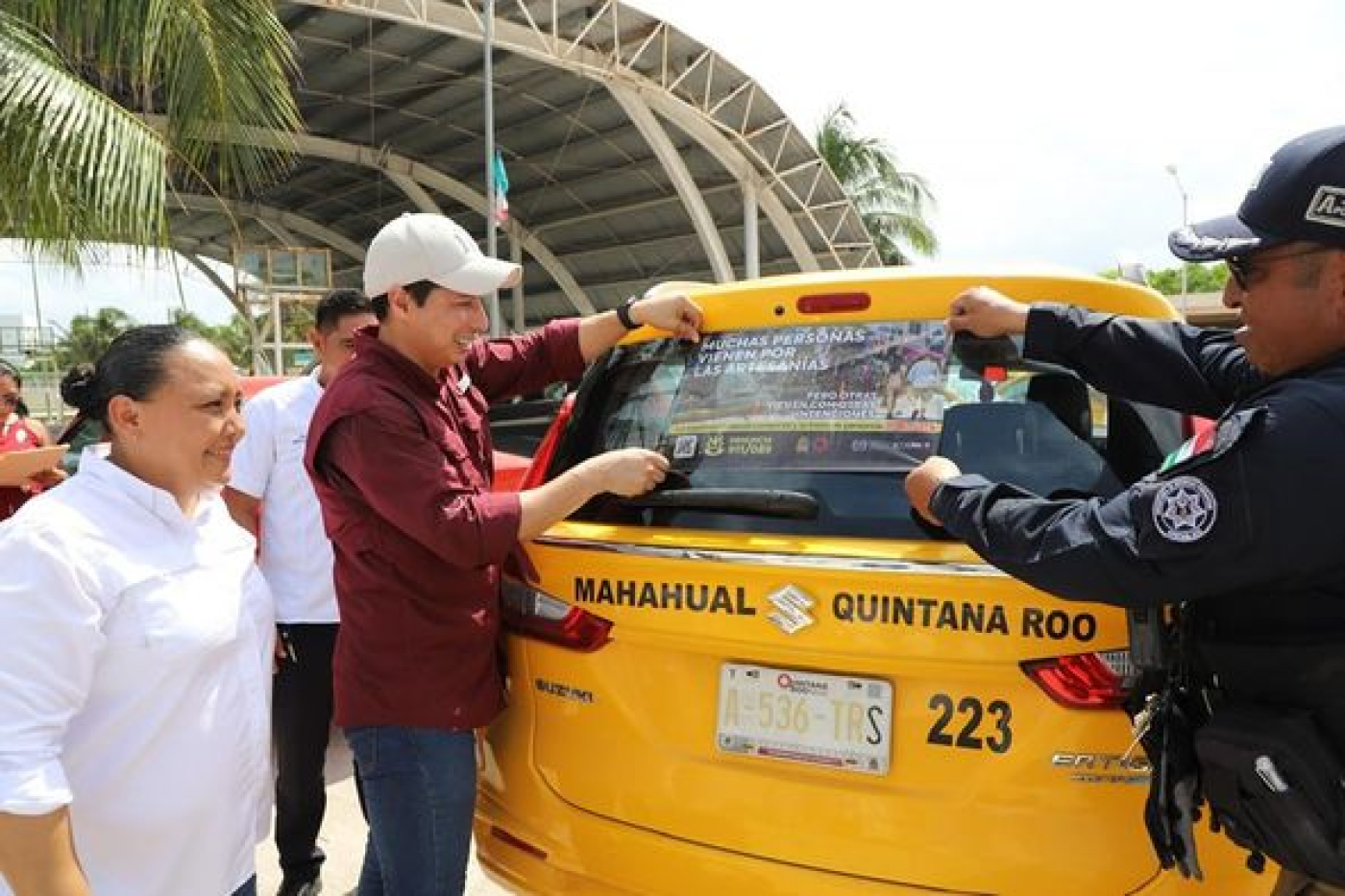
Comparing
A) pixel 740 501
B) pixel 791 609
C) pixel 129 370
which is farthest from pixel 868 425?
pixel 129 370

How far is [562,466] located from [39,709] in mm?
1343

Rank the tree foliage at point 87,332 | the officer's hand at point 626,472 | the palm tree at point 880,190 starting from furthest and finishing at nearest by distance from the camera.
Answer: the tree foliage at point 87,332 < the palm tree at point 880,190 < the officer's hand at point 626,472

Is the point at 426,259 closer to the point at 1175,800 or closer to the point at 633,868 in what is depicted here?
the point at 633,868

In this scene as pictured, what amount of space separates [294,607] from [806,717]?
1868 millimetres

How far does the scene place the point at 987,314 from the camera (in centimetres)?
214

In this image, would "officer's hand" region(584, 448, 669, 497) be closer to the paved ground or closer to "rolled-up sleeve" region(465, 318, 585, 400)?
"rolled-up sleeve" region(465, 318, 585, 400)

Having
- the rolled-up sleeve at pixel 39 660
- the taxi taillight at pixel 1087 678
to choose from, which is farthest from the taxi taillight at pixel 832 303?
the rolled-up sleeve at pixel 39 660

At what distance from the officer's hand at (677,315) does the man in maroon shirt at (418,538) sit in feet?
1.31

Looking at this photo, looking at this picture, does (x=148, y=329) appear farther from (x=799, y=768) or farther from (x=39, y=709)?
(x=799, y=768)

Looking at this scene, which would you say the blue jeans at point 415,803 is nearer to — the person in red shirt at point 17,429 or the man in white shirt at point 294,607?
the man in white shirt at point 294,607

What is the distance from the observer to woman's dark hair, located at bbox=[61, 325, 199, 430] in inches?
67.6

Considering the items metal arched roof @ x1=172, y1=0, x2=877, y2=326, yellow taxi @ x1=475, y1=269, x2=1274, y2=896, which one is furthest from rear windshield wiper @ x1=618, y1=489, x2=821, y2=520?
metal arched roof @ x1=172, y1=0, x2=877, y2=326

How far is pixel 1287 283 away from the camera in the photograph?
160 cm

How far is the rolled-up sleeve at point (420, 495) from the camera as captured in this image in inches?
79.7
